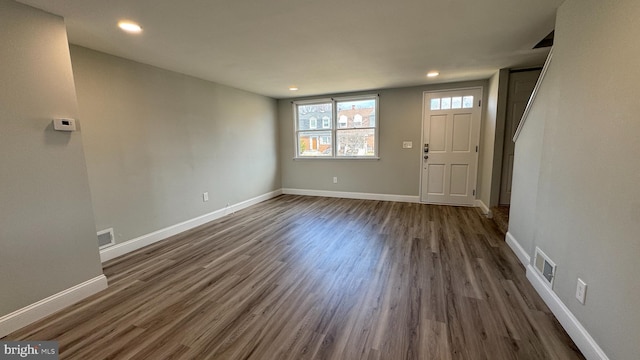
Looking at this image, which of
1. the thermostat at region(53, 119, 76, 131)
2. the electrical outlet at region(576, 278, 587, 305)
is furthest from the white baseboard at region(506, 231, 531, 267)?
the thermostat at region(53, 119, 76, 131)

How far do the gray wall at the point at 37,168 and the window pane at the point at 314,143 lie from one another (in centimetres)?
430

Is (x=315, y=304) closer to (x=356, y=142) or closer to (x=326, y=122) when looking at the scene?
(x=356, y=142)

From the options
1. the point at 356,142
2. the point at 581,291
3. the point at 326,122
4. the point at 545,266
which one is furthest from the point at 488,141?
the point at 581,291

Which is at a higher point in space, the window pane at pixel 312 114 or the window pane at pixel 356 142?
the window pane at pixel 312 114

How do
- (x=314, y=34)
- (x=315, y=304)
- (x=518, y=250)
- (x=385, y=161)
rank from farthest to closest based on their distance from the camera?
(x=385, y=161)
(x=518, y=250)
(x=314, y=34)
(x=315, y=304)

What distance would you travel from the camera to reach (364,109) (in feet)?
17.9

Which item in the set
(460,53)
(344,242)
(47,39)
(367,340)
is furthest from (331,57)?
(367,340)

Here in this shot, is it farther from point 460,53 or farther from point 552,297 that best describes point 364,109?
point 552,297

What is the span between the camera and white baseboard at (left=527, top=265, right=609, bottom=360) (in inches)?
56.9

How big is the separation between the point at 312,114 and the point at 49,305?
5022 millimetres

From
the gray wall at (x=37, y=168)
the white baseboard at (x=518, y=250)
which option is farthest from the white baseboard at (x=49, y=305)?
the white baseboard at (x=518, y=250)

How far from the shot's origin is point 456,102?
15.6 feet

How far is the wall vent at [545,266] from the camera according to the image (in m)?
1.94

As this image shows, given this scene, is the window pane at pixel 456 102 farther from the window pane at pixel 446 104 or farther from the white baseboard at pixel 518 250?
the white baseboard at pixel 518 250
